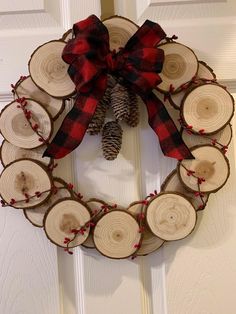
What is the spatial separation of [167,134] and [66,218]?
0.24 m

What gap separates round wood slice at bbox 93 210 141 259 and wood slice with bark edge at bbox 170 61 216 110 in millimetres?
221

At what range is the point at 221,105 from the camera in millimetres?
721

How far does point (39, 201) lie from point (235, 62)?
458 millimetres

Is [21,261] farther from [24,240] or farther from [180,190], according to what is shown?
[180,190]

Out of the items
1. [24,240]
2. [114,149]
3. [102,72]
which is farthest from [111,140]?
[24,240]

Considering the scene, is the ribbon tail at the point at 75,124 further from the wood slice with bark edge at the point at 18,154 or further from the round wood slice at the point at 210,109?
the round wood slice at the point at 210,109

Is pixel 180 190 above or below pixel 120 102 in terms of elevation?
below

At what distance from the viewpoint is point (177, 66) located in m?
0.73

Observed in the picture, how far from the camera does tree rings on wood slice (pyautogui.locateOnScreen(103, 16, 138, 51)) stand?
723mm

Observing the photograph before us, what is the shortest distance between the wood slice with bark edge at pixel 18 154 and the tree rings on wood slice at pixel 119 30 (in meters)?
0.23

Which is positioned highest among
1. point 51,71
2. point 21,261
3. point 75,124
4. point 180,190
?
point 51,71

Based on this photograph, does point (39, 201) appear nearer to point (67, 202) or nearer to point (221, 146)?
point (67, 202)

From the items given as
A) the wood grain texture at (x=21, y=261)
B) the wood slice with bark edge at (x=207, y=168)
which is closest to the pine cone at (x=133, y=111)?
the wood slice with bark edge at (x=207, y=168)

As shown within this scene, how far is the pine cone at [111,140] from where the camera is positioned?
28.5 inches
